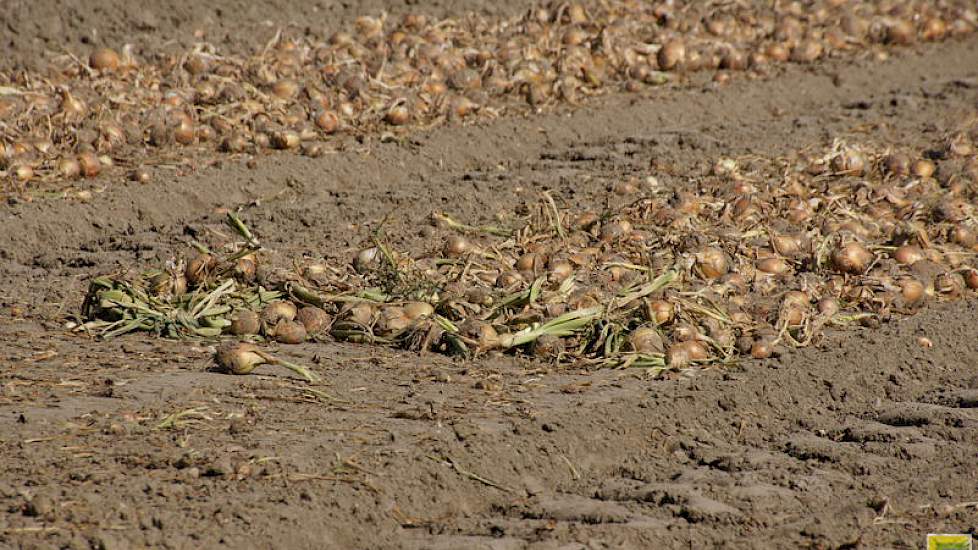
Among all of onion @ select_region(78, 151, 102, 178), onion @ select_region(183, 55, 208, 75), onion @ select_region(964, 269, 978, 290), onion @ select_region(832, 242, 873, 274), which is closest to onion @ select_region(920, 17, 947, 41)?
onion @ select_region(964, 269, 978, 290)

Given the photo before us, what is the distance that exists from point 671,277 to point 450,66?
3311 mm

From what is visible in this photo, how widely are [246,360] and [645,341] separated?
1.37 metres

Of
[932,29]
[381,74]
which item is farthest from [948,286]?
[932,29]

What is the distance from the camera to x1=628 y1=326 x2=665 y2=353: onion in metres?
4.30

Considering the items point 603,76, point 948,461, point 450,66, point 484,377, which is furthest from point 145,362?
point 603,76

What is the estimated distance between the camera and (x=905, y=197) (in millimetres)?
5672

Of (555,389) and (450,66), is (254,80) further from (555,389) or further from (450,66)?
(555,389)

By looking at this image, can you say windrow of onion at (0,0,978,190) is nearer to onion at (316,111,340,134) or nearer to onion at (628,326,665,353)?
onion at (316,111,340,134)

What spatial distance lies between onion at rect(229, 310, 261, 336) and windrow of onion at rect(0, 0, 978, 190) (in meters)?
2.02

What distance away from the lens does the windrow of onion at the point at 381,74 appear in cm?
641

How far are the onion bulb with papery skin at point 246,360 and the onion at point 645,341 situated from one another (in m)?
1.11

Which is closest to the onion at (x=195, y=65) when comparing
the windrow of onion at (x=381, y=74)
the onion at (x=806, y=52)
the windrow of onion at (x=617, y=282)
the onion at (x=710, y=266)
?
the windrow of onion at (x=381, y=74)

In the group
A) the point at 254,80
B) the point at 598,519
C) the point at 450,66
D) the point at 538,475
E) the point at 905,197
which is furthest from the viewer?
the point at 450,66

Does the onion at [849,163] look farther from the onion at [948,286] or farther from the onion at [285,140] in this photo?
the onion at [285,140]
